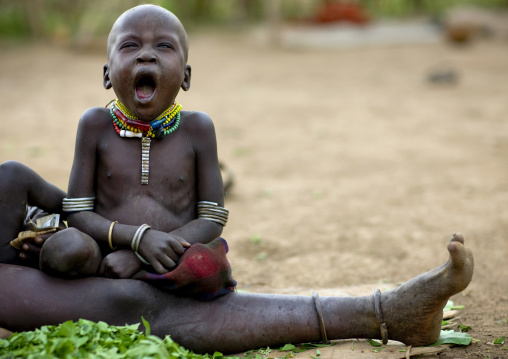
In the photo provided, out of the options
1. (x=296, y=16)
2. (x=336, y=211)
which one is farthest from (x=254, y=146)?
(x=296, y=16)

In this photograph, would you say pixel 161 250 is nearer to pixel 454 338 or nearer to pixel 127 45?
pixel 127 45

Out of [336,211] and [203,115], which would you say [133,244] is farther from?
[336,211]

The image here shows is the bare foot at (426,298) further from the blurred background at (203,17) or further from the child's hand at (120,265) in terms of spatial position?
the blurred background at (203,17)

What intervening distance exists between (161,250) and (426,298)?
1.16m

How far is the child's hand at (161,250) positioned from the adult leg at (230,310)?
5.6 inches

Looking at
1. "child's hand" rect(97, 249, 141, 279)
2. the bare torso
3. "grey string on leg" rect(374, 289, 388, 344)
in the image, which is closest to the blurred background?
the bare torso

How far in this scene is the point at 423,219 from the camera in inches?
203

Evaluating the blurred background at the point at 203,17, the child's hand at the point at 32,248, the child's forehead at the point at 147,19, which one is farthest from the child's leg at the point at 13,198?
the blurred background at the point at 203,17

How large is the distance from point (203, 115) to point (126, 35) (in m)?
0.52

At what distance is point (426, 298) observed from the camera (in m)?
2.53

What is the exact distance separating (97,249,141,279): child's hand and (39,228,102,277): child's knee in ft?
0.20

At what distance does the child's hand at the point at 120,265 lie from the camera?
258 centimetres

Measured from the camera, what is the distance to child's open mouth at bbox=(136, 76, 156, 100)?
269 centimetres

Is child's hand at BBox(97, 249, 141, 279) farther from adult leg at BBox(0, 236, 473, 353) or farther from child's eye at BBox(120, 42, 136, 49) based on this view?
child's eye at BBox(120, 42, 136, 49)
